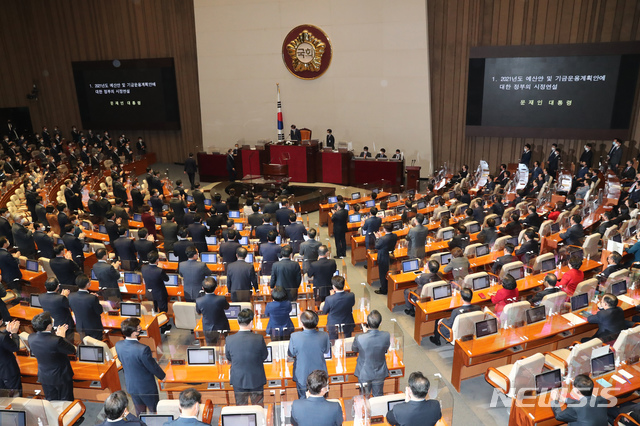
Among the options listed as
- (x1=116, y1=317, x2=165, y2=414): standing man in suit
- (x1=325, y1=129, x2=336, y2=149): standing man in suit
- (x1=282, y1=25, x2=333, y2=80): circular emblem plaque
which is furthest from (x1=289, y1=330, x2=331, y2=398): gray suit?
(x1=282, y1=25, x2=333, y2=80): circular emblem plaque

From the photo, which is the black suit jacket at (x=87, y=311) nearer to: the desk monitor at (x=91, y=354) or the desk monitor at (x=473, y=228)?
the desk monitor at (x=91, y=354)

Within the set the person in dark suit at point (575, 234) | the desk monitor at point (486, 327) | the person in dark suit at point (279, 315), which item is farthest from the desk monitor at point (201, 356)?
the person in dark suit at point (575, 234)

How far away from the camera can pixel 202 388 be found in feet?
17.7

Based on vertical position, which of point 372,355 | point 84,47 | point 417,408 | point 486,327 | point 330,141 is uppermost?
point 84,47

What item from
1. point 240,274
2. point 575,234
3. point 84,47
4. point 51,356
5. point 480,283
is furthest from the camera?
point 84,47

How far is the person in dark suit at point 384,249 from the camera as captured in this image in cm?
855

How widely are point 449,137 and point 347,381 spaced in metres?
13.4

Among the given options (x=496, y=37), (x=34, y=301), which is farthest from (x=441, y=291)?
(x=496, y=37)

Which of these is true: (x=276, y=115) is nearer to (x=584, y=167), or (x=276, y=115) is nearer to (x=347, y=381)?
(x=584, y=167)

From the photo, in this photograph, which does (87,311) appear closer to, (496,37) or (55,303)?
(55,303)

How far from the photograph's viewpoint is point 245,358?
491 cm

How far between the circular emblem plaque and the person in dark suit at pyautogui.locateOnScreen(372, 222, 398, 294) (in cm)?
1036

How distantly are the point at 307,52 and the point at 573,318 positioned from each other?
1377cm

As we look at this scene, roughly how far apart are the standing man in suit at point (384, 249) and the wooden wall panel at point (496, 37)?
9.42 m
